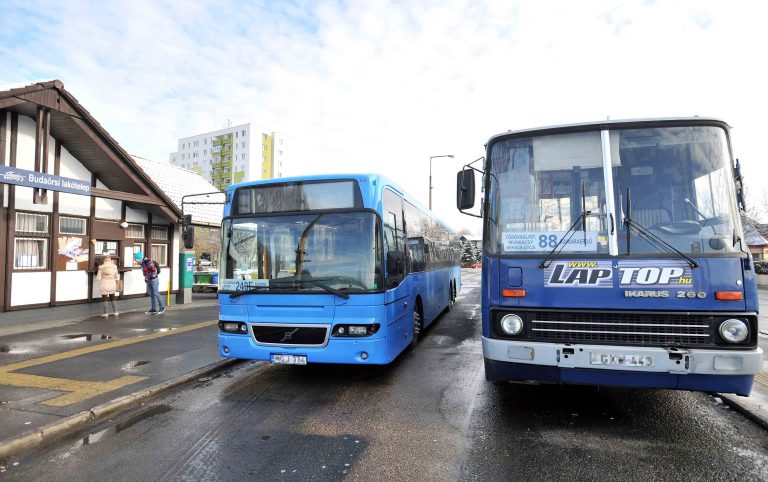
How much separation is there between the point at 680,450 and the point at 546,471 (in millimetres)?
1358

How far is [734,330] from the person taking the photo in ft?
12.4

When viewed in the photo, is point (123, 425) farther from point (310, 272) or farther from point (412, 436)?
point (412, 436)

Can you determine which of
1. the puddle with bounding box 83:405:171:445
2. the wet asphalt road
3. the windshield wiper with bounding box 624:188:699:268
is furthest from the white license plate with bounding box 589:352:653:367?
the puddle with bounding box 83:405:171:445

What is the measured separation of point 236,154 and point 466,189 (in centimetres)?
9888

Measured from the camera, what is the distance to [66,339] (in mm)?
8930

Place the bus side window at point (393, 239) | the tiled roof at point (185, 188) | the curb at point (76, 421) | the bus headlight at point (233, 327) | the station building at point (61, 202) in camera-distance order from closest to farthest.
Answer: the curb at point (76, 421) → the bus headlight at point (233, 327) → the bus side window at point (393, 239) → the station building at point (61, 202) → the tiled roof at point (185, 188)

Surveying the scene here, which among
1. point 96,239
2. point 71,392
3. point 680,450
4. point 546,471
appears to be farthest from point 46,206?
point 680,450

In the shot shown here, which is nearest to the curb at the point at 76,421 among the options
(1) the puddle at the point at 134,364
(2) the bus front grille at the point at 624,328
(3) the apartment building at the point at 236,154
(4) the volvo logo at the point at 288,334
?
(1) the puddle at the point at 134,364

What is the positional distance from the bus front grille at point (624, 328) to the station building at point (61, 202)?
10883mm

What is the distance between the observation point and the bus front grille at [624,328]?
152 inches

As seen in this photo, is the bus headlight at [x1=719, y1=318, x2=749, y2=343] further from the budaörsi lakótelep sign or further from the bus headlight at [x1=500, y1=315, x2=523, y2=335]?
the budaörsi lakótelep sign

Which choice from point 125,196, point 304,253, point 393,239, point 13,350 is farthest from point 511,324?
point 125,196

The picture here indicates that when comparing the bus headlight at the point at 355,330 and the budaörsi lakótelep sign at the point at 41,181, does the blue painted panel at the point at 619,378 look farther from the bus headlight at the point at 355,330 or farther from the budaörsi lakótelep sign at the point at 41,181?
the budaörsi lakótelep sign at the point at 41,181

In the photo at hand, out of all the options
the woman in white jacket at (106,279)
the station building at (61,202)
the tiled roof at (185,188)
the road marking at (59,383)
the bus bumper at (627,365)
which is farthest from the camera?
the tiled roof at (185,188)
